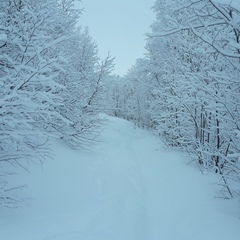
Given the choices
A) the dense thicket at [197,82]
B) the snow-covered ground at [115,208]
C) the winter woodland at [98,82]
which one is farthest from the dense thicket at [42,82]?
the dense thicket at [197,82]

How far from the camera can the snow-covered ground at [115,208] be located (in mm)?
4352

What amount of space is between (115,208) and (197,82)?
378 centimetres

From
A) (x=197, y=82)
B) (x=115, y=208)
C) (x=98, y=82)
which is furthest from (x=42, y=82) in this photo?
(x=98, y=82)

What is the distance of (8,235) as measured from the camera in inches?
149

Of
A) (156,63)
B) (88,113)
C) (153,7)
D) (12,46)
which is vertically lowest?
(88,113)

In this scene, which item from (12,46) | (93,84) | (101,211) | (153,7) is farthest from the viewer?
(153,7)

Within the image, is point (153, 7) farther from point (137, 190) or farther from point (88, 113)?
point (137, 190)

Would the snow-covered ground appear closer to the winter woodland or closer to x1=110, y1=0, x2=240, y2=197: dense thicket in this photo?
the winter woodland

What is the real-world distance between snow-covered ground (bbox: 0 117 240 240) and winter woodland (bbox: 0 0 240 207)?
0.47 meters

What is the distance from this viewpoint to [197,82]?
6.64 meters

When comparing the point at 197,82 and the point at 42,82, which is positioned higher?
the point at 197,82

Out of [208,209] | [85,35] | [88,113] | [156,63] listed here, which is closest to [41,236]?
[208,209]

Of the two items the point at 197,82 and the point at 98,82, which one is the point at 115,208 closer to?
the point at 197,82

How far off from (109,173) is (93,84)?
19.8 feet
